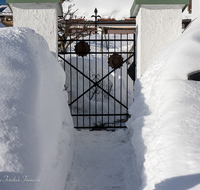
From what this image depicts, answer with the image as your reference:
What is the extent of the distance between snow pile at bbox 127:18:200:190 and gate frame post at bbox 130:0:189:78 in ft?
3.65

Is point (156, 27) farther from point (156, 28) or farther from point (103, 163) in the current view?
point (103, 163)

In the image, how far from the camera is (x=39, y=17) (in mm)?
5133

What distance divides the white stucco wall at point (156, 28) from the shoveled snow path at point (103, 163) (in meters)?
1.71

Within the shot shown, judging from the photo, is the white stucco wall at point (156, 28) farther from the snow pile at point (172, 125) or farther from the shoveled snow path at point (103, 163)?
the shoveled snow path at point (103, 163)

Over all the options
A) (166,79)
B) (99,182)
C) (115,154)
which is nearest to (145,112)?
(166,79)

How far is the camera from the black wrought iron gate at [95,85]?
18.8 feet

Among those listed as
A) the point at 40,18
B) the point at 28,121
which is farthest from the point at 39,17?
the point at 28,121

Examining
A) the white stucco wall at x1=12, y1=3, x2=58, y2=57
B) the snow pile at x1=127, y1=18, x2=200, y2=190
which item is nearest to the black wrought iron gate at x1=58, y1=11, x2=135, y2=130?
the white stucco wall at x1=12, y1=3, x2=58, y2=57

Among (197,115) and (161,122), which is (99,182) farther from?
(197,115)

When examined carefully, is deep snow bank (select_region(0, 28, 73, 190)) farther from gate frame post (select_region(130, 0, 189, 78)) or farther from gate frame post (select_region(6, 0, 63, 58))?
gate frame post (select_region(130, 0, 189, 78))

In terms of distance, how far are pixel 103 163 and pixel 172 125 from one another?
5.04 ft

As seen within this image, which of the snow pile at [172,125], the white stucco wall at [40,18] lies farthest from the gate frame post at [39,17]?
the snow pile at [172,125]

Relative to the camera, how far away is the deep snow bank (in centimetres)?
207

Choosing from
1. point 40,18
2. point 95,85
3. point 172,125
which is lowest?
point 95,85
